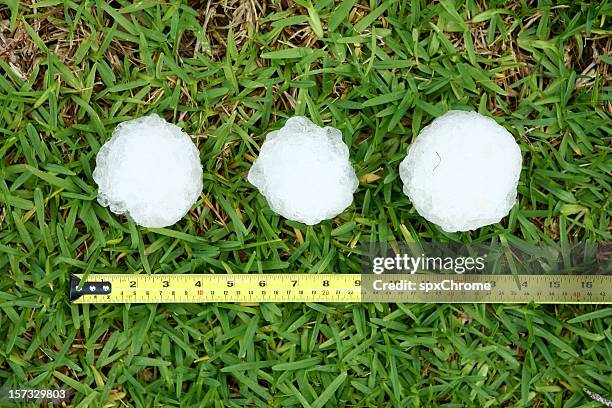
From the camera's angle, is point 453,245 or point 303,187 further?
point 453,245

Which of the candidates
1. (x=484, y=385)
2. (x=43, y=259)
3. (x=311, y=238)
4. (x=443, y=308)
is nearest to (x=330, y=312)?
(x=311, y=238)

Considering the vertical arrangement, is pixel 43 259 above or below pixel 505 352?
above

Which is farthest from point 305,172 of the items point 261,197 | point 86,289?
point 86,289

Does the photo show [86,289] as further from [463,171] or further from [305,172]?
[463,171]

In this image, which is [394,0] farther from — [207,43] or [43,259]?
[43,259]

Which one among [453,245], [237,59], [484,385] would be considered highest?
[237,59]

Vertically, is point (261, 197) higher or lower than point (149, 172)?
lower

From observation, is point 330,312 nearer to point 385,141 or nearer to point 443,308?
point 443,308
